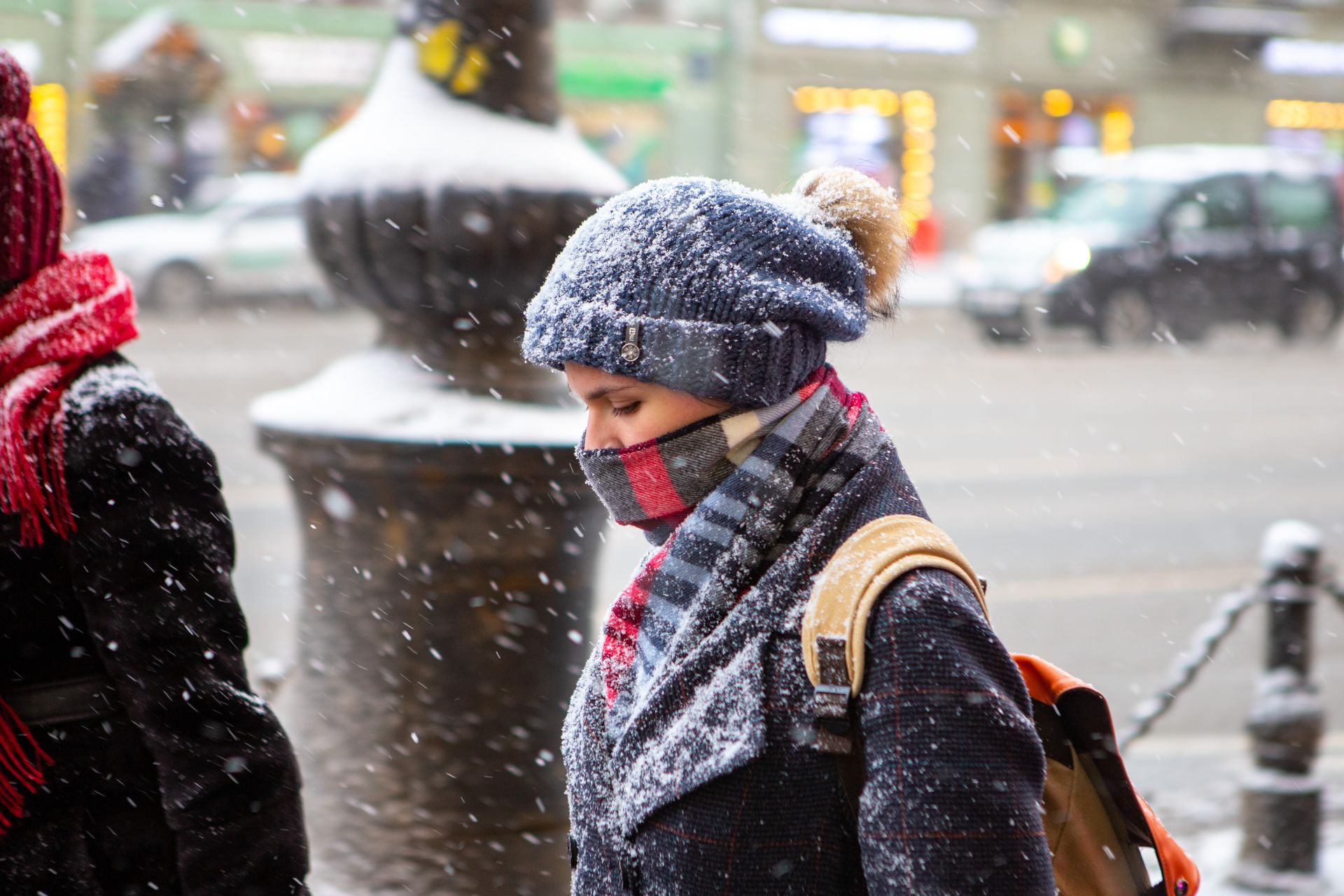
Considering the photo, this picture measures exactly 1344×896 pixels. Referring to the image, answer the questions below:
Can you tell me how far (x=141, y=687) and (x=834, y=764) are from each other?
36.4 inches

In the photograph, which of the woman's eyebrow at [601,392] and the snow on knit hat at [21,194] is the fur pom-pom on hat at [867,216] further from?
the snow on knit hat at [21,194]

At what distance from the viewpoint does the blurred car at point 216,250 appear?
19408 millimetres

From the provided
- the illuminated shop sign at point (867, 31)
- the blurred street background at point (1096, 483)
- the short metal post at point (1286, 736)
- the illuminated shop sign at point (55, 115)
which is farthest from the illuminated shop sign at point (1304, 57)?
the short metal post at point (1286, 736)

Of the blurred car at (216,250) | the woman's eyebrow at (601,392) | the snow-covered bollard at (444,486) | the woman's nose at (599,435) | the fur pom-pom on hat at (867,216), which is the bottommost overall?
the blurred car at (216,250)

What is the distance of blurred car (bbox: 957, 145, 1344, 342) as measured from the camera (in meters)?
17.5

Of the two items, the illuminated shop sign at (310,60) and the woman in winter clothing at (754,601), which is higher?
the woman in winter clothing at (754,601)

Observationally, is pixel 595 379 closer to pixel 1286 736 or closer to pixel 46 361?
pixel 46 361

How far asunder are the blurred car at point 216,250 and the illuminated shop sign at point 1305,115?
918 inches

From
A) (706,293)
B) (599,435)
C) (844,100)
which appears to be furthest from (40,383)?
(844,100)

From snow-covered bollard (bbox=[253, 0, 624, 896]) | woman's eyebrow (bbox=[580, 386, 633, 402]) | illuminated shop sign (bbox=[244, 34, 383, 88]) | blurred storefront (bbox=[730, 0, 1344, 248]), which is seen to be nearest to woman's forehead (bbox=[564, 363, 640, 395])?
woman's eyebrow (bbox=[580, 386, 633, 402])

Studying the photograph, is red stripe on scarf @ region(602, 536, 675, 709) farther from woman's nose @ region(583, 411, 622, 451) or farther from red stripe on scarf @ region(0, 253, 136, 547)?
red stripe on scarf @ region(0, 253, 136, 547)

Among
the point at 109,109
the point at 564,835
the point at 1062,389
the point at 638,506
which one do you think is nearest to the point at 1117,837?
the point at 638,506

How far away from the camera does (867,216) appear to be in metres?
1.70

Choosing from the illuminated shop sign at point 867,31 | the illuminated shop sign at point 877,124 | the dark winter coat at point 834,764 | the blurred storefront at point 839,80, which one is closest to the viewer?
the dark winter coat at point 834,764
